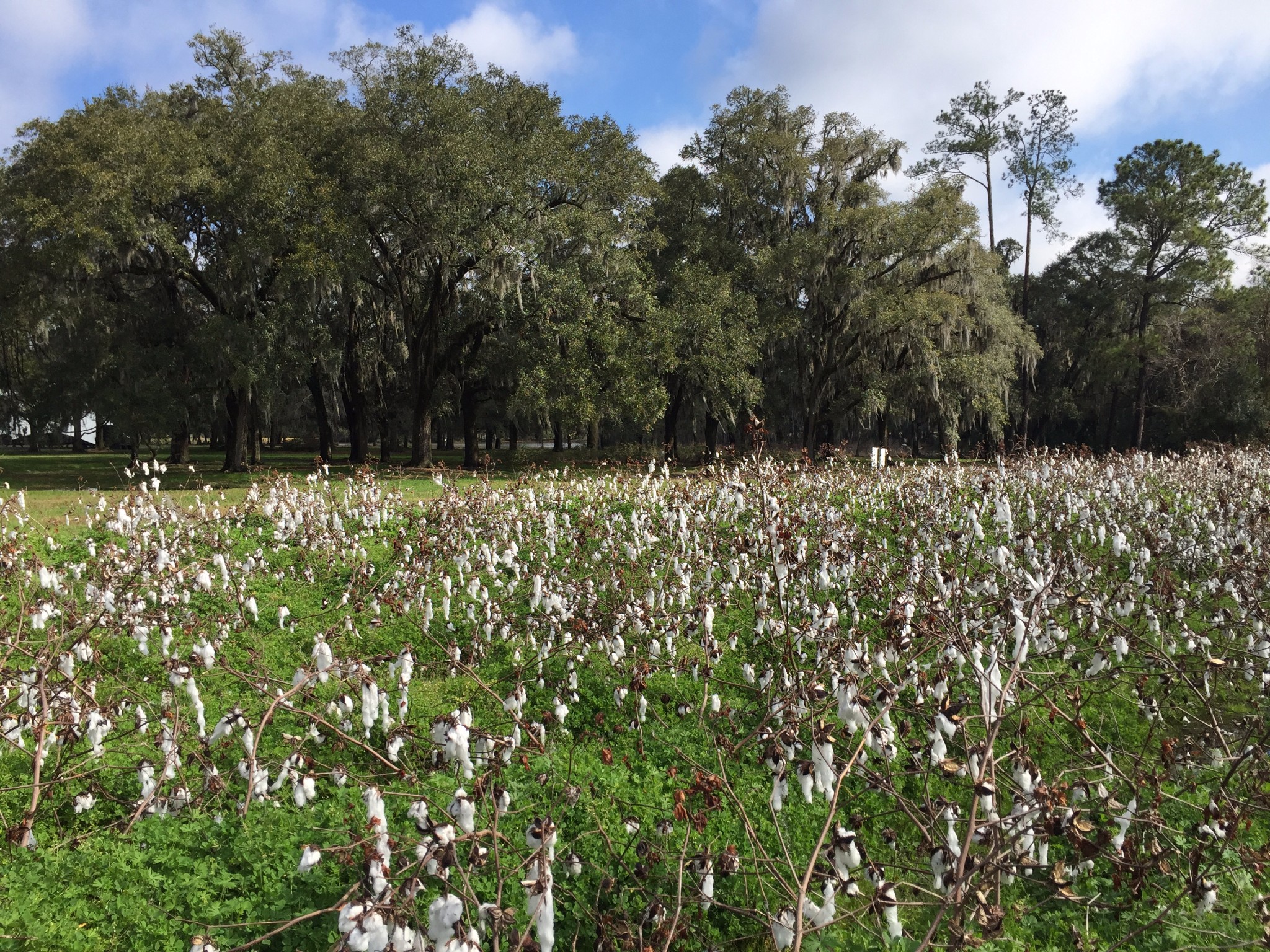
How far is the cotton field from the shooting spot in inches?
114

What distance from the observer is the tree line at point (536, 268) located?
1953cm

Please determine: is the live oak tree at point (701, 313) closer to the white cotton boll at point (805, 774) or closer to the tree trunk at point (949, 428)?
the tree trunk at point (949, 428)

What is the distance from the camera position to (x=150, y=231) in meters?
18.5

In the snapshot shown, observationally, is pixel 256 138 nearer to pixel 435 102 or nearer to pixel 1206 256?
pixel 435 102

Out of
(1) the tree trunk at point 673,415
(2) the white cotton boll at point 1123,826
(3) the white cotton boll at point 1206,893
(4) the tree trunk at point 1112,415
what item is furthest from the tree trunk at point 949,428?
(3) the white cotton boll at point 1206,893

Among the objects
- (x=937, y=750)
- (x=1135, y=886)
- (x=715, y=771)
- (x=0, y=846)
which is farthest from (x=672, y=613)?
(x=0, y=846)

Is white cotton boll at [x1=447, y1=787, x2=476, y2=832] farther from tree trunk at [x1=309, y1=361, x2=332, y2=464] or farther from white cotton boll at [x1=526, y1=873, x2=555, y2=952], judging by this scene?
tree trunk at [x1=309, y1=361, x2=332, y2=464]

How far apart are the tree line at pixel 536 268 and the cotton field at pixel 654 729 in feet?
34.5

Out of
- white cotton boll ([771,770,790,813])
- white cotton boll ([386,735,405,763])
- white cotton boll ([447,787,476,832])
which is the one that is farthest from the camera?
white cotton boll ([386,735,405,763])

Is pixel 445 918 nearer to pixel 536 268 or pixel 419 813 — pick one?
pixel 419 813

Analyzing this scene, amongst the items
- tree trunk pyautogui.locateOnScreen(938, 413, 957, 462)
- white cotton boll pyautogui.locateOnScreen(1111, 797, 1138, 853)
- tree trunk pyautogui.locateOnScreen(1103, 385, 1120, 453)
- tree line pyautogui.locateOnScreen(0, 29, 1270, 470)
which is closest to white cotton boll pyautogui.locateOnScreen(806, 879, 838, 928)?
white cotton boll pyautogui.locateOnScreen(1111, 797, 1138, 853)

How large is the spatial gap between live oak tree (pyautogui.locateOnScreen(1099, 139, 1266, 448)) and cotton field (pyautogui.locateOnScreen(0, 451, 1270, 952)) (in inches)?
1094

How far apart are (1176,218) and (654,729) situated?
3704 cm

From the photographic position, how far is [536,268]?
74.2 feet
